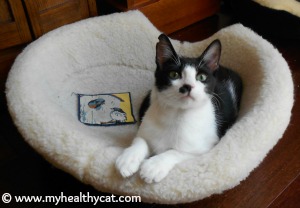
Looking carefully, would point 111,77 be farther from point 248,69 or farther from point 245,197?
point 245,197

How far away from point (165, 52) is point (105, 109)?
564mm

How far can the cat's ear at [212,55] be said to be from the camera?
3.37ft

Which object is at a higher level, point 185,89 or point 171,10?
point 185,89

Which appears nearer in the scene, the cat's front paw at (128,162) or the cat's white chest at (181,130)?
the cat's front paw at (128,162)

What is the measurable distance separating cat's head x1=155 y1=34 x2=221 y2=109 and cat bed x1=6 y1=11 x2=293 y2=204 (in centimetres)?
17

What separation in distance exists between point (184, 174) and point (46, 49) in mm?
848

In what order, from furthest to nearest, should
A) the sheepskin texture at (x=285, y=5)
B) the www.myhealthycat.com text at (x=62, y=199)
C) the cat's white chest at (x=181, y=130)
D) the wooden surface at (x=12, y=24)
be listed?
the sheepskin texture at (x=285, y=5), the wooden surface at (x=12, y=24), the www.myhealthycat.com text at (x=62, y=199), the cat's white chest at (x=181, y=130)

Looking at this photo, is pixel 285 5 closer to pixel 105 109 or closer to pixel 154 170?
pixel 105 109

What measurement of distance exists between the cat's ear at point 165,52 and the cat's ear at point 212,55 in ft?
0.29

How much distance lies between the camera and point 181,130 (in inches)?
41.8

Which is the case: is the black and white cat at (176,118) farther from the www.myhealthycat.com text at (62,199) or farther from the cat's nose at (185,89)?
the www.myhealthycat.com text at (62,199)

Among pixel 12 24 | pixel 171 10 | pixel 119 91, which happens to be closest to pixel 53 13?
pixel 12 24

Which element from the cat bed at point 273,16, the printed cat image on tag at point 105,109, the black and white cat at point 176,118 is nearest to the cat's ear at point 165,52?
the black and white cat at point 176,118

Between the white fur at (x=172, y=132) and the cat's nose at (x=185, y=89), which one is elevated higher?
the cat's nose at (x=185, y=89)
